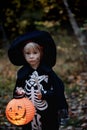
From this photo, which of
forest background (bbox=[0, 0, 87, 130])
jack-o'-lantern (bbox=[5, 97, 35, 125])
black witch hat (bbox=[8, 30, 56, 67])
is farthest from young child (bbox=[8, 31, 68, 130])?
forest background (bbox=[0, 0, 87, 130])

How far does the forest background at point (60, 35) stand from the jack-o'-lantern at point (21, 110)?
3.34m

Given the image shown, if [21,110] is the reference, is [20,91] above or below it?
above

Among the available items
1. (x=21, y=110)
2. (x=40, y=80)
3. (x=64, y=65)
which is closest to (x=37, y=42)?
(x=40, y=80)

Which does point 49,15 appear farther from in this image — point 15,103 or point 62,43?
point 15,103

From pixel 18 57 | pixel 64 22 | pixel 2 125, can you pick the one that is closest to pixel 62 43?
pixel 64 22

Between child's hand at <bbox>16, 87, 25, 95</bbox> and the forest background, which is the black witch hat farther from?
the forest background

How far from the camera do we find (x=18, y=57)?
5.67 metres

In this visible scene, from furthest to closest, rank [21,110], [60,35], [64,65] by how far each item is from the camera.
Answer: [60,35]
[64,65]
[21,110]

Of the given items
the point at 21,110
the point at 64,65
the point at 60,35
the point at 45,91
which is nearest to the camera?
the point at 21,110

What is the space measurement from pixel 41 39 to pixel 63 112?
91 centimetres

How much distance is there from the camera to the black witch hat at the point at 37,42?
217 inches

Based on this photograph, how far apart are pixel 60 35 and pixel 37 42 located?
8.71 m

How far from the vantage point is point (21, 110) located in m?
5.33

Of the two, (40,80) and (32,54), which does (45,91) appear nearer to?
(40,80)
